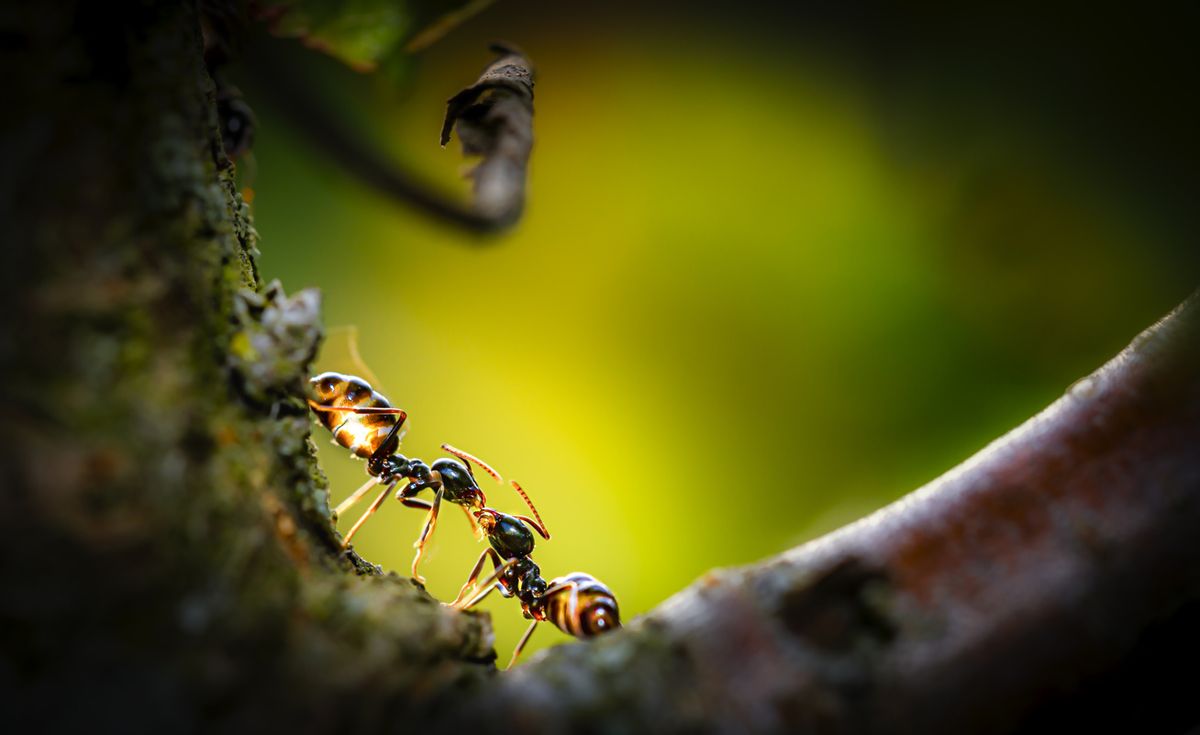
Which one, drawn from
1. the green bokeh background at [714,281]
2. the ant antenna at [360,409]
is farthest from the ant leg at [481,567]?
the green bokeh background at [714,281]

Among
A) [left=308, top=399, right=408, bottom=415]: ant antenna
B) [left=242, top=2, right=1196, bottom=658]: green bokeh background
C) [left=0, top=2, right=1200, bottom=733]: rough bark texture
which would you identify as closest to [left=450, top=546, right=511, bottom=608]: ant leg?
[left=308, top=399, right=408, bottom=415]: ant antenna

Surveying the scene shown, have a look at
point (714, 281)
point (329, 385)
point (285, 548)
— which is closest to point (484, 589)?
point (329, 385)

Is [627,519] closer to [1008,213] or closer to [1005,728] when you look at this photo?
[1008,213]

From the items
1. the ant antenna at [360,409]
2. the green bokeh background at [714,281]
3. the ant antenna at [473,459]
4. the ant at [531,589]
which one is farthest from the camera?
the green bokeh background at [714,281]

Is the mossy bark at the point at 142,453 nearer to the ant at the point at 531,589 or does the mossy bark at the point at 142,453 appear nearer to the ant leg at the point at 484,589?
the ant at the point at 531,589

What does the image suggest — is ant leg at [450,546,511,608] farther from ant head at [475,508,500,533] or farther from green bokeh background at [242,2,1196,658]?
green bokeh background at [242,2,1196,658]

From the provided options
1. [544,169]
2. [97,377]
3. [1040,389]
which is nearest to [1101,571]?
[97,377]

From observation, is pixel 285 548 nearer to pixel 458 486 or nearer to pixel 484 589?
pixel 484 589
